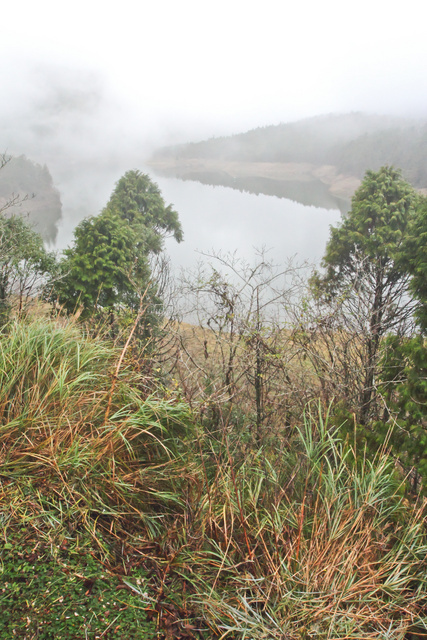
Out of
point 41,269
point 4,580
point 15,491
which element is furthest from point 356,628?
point 41,269

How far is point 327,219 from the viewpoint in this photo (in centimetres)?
6056

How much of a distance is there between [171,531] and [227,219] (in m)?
65.5

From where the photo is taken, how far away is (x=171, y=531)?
1969 millimetres

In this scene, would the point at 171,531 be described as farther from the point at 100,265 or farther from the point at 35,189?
the point at 35,189

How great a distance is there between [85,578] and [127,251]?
13207 mm

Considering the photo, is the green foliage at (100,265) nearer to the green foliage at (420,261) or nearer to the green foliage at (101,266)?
the green foliage at (101,266)

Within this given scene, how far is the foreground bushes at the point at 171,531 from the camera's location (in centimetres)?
161

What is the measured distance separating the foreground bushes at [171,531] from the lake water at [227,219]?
1319 inches

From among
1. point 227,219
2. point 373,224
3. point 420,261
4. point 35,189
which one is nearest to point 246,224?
point 227,219

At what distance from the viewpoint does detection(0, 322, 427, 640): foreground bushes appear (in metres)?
1.61

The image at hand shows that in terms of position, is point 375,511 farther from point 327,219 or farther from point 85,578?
point 327,219

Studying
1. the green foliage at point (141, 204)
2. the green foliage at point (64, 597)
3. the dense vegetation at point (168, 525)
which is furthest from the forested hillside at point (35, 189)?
the green foliage at point (64, 597)

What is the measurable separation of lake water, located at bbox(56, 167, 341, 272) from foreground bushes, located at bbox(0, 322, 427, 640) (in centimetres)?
3351

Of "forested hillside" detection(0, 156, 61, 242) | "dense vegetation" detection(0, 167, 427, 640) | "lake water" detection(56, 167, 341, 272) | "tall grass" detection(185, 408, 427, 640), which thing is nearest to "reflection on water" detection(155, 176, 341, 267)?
"lake water" detection(56, 167, 341, 272)
